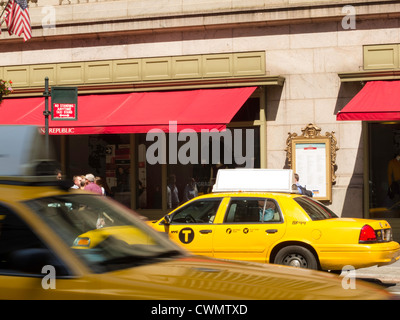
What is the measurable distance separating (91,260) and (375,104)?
1352 centimetres

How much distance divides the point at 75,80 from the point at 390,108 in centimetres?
927

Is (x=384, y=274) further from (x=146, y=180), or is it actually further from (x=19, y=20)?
(x=19, y=20)

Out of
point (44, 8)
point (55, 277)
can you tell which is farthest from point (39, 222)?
point (44, 8)

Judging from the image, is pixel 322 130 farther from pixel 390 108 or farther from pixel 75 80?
→ pixel 75 80

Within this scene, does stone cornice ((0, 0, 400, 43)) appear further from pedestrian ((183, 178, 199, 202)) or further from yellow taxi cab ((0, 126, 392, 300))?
yellow taxi cab ((0, 126, 392, 300))

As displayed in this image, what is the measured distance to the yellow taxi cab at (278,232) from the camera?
37.5 feet

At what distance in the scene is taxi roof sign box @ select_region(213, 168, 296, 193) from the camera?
13867 millimetres

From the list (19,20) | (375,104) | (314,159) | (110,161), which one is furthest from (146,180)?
(375,104)

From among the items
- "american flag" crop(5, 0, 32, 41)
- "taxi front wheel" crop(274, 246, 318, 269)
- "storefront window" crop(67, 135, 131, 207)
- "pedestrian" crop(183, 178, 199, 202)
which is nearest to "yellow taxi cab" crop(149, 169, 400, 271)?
"taxi front wheel" crop(274, 246, 318, 269)

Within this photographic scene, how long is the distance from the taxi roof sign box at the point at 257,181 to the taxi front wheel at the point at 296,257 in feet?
6.74

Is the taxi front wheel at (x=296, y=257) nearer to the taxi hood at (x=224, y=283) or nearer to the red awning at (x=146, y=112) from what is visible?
the red awning at (x=146, y=112)

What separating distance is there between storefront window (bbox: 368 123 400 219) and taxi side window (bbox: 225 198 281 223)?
7.08 metres

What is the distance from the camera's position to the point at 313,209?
488 inches
